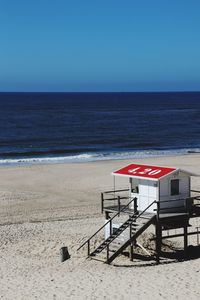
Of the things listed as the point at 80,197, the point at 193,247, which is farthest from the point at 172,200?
the point at 80,197

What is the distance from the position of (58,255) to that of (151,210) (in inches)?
173

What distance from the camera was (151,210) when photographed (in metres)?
25.0

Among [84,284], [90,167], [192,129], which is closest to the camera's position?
[84,284]

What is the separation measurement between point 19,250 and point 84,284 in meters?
6.21

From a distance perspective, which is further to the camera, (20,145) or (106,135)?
(106,135)

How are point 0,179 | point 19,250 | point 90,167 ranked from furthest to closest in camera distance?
1. point 90,167
2. point 0,179
3. point 19,250

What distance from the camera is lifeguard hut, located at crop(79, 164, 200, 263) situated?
79.9ft

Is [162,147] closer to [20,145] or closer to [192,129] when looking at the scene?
[20,145]

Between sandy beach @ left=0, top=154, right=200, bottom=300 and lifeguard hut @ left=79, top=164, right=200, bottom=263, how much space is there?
2.65ft

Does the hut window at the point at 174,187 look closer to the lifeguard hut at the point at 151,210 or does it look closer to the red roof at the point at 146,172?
the lifeguard hut at the point at 151,210

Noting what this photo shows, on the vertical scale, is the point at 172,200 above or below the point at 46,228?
above

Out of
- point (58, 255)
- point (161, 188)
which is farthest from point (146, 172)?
point (58, 255)

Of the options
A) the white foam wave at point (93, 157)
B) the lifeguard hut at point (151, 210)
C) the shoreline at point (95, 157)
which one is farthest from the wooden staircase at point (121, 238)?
the white foam wave at point (93, 157)

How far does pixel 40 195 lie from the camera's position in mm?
39656
